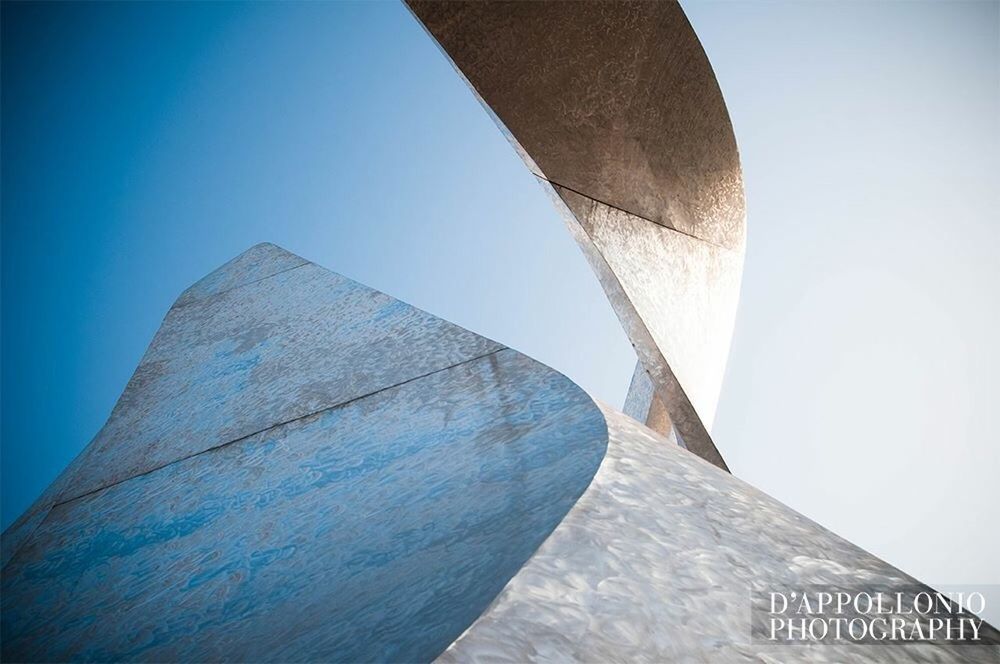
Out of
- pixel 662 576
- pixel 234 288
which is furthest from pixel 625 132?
pixel 662 576

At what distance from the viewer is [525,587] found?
1120 millimetres

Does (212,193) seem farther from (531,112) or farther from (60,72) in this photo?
(531,112)

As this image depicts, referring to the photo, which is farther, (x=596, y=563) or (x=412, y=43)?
(x=412, y=43)

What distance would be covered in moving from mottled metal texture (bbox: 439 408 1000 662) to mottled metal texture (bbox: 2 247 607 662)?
0.06 m

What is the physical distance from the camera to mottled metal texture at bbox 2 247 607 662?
140 centimetres

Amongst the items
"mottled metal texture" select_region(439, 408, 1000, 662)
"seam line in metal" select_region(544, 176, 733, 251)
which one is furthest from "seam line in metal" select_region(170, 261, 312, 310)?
"mottled metal texture" select_region(439, 408, 1000, 662)

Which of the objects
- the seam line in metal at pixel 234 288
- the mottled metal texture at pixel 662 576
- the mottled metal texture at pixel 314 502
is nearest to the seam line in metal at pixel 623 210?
the seam line in metal at pixel 234 288

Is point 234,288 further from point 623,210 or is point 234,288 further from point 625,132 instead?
point 625,132

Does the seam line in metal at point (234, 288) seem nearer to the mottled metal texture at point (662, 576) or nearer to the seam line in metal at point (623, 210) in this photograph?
the seam line in metal at point (623, 210)

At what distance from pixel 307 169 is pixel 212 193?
5040mm

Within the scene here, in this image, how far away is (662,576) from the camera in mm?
1252

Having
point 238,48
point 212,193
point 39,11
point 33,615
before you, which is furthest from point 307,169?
point 33,615

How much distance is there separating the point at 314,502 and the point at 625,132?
4434 millimetres

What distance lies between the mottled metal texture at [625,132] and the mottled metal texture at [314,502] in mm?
2380
